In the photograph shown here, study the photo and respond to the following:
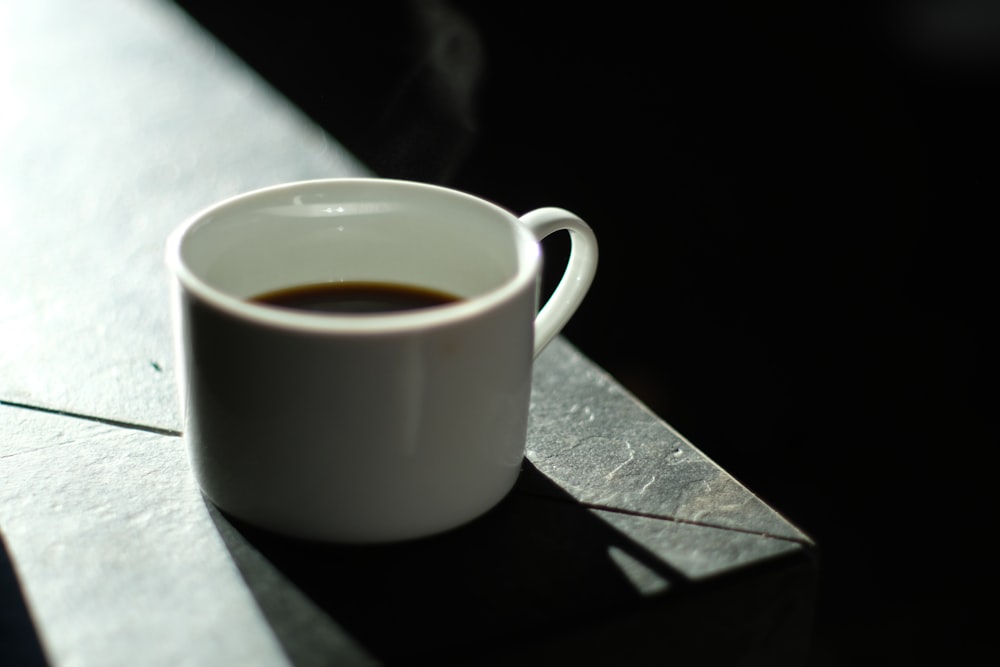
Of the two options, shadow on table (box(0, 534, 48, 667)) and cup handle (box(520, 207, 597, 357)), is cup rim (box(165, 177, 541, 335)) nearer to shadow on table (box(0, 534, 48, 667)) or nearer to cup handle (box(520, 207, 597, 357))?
cup handle (box(520, 207, 597, 357))

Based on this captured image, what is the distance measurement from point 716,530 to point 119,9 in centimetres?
130

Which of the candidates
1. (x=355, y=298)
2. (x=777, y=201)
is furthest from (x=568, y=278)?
(x=777, y=201)

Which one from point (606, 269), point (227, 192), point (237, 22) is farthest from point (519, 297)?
point (237, 22)

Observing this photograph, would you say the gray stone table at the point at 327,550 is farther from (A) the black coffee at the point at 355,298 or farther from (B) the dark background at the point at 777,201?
(B) the dark background at the point at 777,201

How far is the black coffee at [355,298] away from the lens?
569 millimetres

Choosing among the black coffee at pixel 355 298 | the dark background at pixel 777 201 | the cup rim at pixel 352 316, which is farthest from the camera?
the dark background at pixel 777 201

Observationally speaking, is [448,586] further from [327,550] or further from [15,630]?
[15,630]

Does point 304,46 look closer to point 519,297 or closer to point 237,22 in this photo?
point 237,22

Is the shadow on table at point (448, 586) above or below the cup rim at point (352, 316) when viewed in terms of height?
below

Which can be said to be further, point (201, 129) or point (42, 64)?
point (42, 64)

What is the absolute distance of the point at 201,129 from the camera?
1.18 meters

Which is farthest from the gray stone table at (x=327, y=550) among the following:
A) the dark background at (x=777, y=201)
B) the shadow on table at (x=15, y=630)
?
the dark background at (x=777, y=201)

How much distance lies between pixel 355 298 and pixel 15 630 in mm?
230

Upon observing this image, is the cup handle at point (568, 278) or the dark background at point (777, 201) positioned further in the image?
the dark background at point (777, 201)
